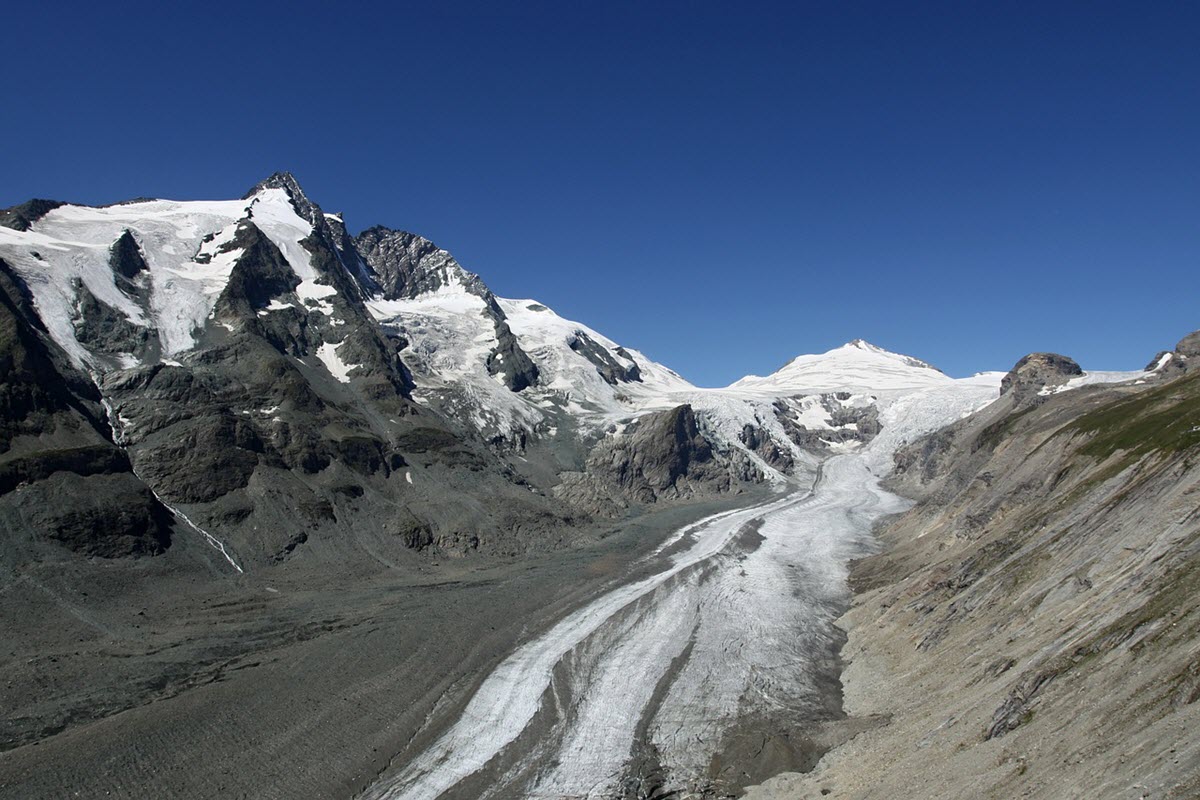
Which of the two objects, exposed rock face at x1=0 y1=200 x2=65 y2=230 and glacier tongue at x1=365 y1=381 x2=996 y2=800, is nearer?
glacier tongue at x1=365 y1=381 x2=996 y2=800

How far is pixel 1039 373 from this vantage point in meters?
159

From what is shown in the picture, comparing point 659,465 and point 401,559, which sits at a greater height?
point 659,465

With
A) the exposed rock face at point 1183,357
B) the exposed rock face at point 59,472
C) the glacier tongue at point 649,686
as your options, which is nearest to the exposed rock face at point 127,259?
the exposed rock face at point 59,472

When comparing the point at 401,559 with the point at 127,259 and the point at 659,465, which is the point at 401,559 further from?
the point at 127,259

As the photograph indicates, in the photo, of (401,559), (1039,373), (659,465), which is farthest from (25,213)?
(1039,373)

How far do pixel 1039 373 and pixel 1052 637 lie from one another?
151m

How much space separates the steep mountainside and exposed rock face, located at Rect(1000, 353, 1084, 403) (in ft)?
309

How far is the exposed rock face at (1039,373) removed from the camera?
153 metres

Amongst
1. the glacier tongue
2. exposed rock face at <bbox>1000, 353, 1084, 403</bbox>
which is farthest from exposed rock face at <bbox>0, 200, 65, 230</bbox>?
exposed rock face at <bbox>1000, 353, 1084, 403</bbox>

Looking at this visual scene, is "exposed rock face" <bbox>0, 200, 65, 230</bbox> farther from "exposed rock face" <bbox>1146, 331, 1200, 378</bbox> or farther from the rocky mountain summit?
"exposed rock face" <bbox>1146, 331, 1200, 378</bbox>

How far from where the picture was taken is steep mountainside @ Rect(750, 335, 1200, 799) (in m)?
20.5

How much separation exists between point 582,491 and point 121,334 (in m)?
73.4

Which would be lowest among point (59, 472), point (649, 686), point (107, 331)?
point (649, 686)

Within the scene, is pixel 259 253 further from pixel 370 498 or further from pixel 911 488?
pixel 911 488
